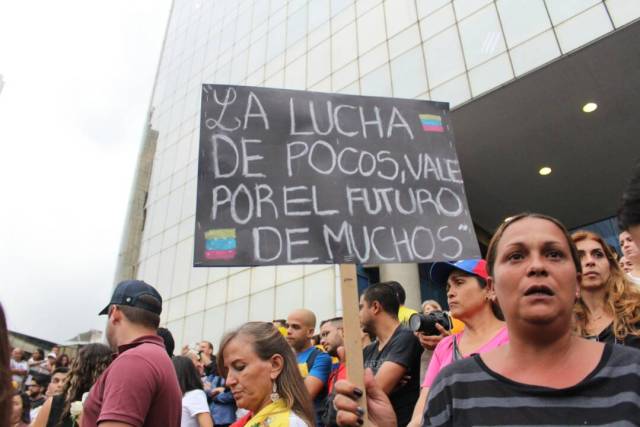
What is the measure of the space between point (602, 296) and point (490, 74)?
719cm

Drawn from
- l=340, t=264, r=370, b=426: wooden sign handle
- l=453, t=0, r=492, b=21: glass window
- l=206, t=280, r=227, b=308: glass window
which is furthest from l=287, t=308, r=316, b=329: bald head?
l=206, t=280, r=227, b=308: glass window

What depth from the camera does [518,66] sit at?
8.62m

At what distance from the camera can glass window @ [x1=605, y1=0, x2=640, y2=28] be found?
7.49m

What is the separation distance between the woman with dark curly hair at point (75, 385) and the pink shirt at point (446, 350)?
240cm

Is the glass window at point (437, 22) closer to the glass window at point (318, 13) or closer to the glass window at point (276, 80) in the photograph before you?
the glass window at point (318, 13)

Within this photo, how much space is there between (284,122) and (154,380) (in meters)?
1.60

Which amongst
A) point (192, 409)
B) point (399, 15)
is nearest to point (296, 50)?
point (399, 15)

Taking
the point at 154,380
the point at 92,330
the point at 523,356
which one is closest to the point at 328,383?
the point at 154,380

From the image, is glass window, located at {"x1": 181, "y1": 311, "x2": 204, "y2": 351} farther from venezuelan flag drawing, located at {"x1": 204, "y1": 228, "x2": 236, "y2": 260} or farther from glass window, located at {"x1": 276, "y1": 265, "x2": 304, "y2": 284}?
venezuelan flag drawing, located at {"x1": 204, "y1": 228, "x2": 236, "y2": 260}

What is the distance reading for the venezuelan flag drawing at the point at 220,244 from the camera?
8.15 ft

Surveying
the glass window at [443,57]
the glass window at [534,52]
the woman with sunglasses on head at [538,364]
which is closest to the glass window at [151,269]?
the glass window at [443,57]

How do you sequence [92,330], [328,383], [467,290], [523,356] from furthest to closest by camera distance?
[92,330] → [328,383] → [467,290] → [523,356]

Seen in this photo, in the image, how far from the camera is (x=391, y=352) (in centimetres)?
320

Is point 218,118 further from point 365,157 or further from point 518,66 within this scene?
point 518,66
